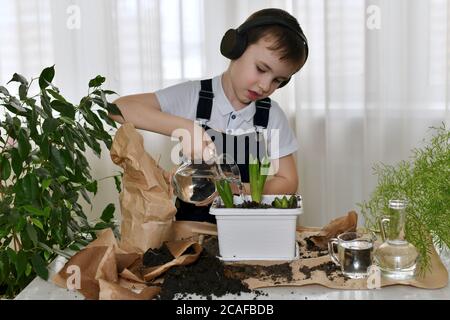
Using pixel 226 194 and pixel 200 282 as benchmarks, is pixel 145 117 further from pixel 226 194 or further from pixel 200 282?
pixel 200 282

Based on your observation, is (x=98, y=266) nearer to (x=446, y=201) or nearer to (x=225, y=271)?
(x=225, y=271)

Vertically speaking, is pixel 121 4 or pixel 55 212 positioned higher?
pixel 121 4

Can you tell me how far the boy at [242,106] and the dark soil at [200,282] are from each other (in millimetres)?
279

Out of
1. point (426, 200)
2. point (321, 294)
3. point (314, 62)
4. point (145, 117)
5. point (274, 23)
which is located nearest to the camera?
point (321, 294)

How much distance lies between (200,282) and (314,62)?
6.16 feet

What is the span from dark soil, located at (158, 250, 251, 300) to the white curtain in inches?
69.2

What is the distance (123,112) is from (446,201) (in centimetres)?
92

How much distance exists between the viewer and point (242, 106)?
199 cm

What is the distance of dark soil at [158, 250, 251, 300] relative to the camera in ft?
3.84

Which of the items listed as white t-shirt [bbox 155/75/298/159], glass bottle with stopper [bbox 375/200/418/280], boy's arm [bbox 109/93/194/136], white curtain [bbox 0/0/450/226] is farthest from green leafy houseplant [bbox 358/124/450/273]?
white curtain [bbox 0/0/450/226]

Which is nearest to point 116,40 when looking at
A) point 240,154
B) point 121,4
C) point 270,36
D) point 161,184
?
point 121,4

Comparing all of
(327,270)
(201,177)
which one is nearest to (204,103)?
(201,177)
